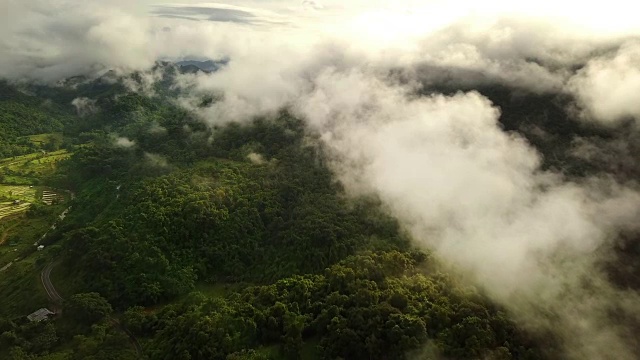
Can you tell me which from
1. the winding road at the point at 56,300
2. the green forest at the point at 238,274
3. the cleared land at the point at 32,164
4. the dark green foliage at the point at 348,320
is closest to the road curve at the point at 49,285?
the winding road at the point at 56,300

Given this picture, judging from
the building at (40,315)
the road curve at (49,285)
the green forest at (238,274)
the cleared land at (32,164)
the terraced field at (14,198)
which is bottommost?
the cleared land at (32,164)

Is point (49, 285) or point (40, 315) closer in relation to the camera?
point (40, 315)

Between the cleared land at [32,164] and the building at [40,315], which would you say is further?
the cleared land at [32,164]

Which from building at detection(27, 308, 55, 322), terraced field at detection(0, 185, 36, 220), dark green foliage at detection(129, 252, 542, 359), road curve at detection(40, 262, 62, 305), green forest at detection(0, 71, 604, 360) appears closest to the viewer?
dark green foliage at detection(129, 252, 542, 359)

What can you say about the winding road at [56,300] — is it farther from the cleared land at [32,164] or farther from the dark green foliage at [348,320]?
the cleared land at [32,164]

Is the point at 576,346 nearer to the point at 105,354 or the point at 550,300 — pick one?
the point at 550,300

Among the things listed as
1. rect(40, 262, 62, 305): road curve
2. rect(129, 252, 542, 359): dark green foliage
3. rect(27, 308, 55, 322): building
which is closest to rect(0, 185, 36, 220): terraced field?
rect(40, 262, 62, 305): road curve

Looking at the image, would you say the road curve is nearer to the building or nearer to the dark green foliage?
the building

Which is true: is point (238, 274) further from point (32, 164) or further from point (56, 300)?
point (32, 164)

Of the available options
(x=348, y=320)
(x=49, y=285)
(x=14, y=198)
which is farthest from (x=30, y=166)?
(x=348, y=320)
